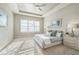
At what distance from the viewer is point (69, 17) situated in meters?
2.14

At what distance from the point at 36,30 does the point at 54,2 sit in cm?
89

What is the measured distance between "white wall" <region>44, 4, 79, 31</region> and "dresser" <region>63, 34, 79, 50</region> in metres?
0.29

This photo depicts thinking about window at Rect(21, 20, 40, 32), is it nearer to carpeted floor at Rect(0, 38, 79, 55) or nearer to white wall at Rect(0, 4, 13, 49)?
carpeted floor at Rect(0, 38, 79, 55)

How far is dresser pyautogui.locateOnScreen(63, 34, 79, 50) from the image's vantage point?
6.46ft

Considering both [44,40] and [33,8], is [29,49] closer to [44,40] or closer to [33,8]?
[44,40]

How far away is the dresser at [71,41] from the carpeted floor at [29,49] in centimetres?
10

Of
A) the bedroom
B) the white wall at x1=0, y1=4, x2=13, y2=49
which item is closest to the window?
the bedroom

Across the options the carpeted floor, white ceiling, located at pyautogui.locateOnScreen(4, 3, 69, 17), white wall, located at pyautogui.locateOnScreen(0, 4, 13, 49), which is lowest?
the carpeted floor

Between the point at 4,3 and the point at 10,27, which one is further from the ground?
the point at 4,3

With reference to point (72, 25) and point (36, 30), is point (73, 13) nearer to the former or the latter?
point (72, 25)

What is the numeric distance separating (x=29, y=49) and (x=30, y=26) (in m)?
0.64

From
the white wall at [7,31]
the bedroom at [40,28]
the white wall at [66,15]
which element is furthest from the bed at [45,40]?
the white wall at [7,31]
